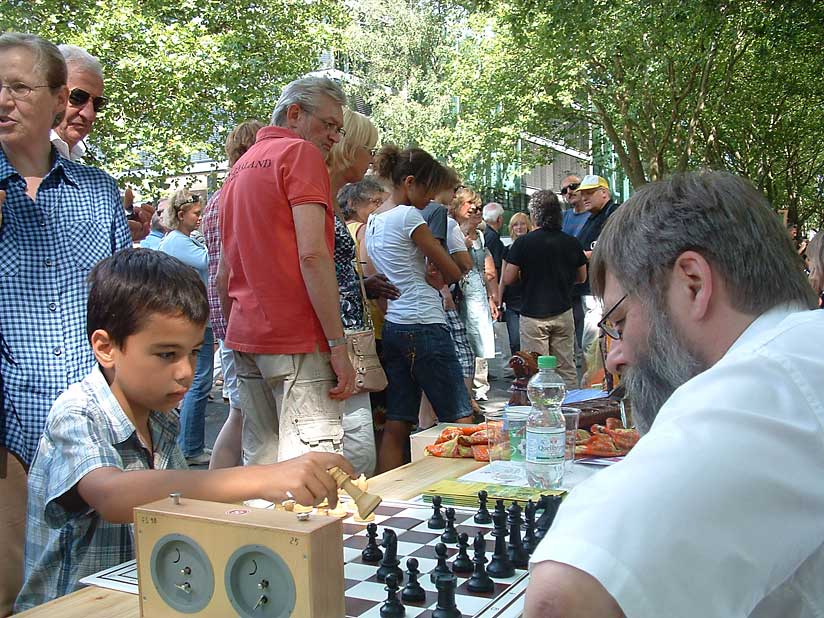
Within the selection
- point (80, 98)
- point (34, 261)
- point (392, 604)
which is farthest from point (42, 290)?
point (392, 604)

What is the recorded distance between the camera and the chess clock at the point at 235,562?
52.4 inches

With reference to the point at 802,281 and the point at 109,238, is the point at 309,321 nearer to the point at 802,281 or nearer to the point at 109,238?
the point at 109,238

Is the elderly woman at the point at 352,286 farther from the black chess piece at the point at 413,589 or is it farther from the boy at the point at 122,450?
the black chess piece at the point at 413,589

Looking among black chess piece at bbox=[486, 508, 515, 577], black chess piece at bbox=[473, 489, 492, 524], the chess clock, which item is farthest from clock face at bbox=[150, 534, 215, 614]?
black chess piece at bbox=[473, 489, 492, 524]

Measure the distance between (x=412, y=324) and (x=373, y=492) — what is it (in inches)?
80.5

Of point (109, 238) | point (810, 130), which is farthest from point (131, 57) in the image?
point (810, 130)

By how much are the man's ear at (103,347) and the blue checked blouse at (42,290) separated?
0.40 m

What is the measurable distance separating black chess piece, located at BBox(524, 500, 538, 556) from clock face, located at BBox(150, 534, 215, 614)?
66 centimetres

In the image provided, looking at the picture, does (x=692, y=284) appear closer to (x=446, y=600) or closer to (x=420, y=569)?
(x=446, y=600)

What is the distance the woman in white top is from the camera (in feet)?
14.3

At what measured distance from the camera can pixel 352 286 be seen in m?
3.65

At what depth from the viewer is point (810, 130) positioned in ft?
83.5

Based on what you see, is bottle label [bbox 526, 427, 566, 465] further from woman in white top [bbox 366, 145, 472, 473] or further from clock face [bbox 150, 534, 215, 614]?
woman in white top [bbox 366, 145, 472, 473]

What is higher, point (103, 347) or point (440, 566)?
point (103, 347)
